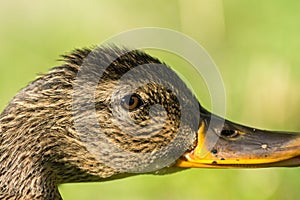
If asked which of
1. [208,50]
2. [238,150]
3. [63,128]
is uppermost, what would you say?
[208,50]

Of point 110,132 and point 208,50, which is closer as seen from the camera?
point 110,132

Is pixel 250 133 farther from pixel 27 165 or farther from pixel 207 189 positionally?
pixel 207 189

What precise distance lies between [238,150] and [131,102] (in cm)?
63

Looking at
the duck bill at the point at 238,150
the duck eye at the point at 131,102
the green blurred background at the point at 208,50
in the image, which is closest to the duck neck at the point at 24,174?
the duck eye at the point at 131,102

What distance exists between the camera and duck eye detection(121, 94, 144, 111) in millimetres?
5434

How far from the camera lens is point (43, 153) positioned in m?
5.43

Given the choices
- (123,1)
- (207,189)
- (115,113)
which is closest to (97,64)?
(115,113)

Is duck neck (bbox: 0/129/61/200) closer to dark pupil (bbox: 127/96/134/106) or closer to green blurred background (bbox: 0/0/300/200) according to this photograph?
dark pupil (bbox: 127/96/134/106)

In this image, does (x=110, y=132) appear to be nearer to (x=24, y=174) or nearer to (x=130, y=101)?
(x=130, y=101)

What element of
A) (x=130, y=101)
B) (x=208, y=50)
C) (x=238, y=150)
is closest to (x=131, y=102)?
(x=130, y=101)

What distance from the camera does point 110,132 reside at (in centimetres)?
552

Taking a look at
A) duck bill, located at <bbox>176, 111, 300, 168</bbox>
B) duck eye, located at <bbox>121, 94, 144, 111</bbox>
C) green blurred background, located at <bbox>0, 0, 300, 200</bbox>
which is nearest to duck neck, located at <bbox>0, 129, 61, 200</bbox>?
duck eye, located at <bbox>121, 94, 144, 111</bbox>

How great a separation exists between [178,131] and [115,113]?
359 mm

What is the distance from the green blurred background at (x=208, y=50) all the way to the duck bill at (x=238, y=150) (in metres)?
2.25
